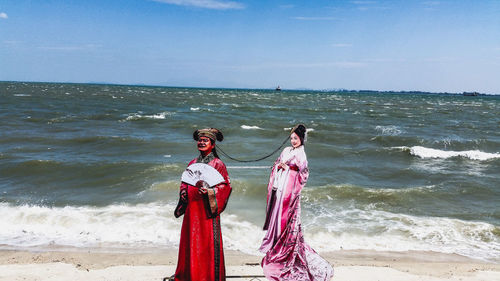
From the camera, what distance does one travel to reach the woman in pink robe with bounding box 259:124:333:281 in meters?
5.51

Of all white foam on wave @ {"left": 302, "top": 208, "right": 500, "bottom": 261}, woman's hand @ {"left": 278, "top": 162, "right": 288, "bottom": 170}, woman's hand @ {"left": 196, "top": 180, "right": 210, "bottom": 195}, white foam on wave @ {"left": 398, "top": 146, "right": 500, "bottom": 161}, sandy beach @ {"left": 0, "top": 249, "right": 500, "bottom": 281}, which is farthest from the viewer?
white foam on wave @ {"left": 398, "top": 146, "right": 500, "bottom": 161}

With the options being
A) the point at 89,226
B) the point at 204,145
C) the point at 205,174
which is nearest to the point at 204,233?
the point at 205,174

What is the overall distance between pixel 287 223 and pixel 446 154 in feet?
63.5

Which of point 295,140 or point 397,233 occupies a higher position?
point 295,140

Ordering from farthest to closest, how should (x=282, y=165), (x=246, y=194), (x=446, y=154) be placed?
(x=446, y=154), (x=246, y=194), (x=282, y=165)

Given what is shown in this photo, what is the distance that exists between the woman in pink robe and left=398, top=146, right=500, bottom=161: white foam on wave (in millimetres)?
17638

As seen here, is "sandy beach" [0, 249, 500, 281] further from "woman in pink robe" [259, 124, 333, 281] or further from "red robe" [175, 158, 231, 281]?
"red robe" [175, 158, 231, 281]

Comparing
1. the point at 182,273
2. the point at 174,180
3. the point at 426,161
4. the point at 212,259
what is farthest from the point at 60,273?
the point at 426,161

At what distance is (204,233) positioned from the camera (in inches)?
190

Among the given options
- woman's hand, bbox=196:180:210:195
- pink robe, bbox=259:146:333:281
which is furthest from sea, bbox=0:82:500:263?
woman's hand, bbox=196:180:210:195

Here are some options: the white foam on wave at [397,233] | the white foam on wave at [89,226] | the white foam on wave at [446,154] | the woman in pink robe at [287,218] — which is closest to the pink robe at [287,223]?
the woman in pink robe at [287,218]

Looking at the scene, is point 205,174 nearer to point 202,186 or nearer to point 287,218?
point 202,186

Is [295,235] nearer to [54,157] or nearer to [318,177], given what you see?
[318,177]

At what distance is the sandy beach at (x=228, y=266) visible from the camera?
6.64 m
